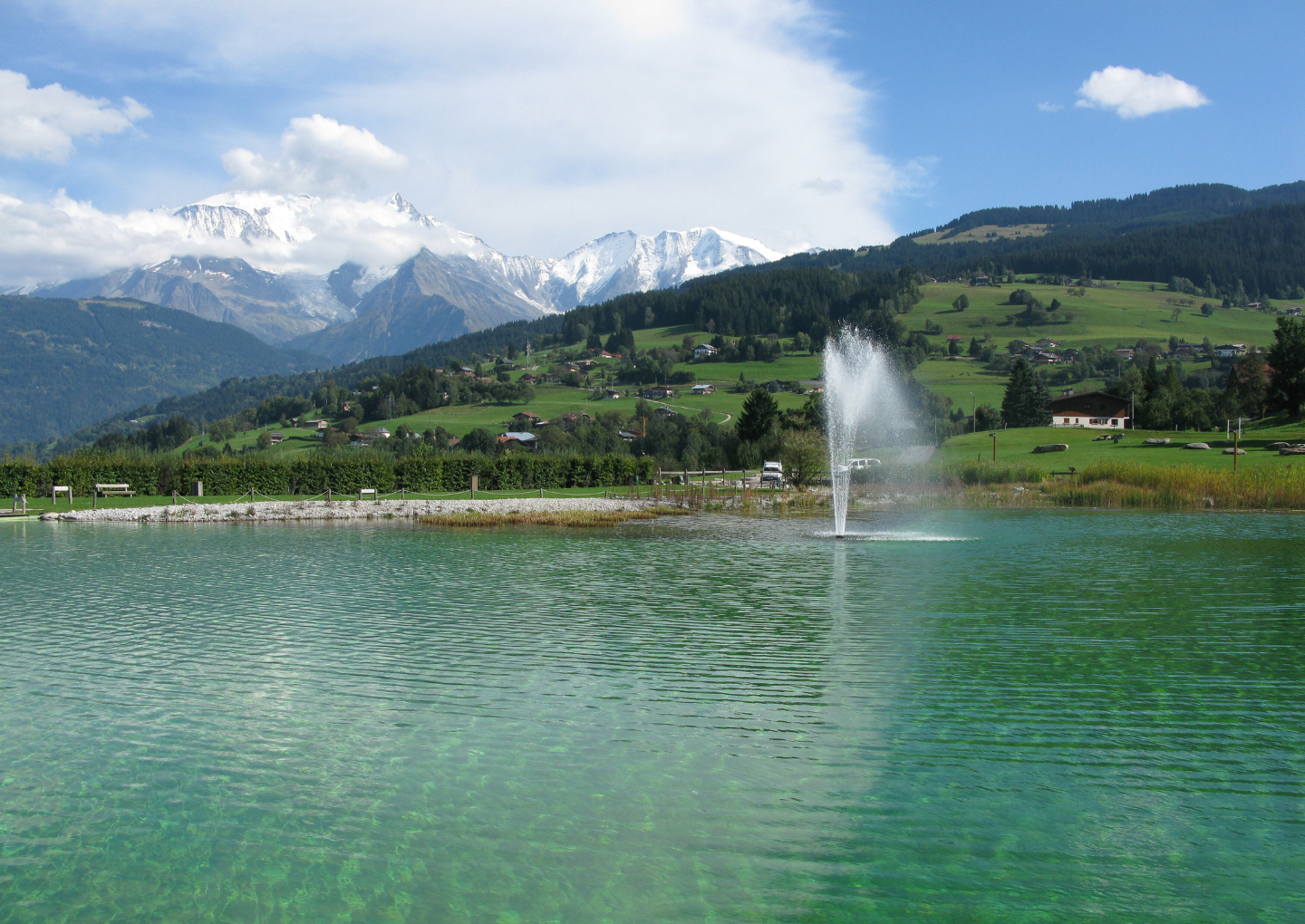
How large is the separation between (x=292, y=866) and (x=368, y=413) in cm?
14851

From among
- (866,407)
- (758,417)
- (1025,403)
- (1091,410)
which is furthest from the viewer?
(866,407)

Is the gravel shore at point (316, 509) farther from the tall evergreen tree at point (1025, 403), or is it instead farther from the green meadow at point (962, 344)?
the tall evergreen tree at point (1025, 403)

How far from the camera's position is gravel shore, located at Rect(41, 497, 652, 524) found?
43438mm

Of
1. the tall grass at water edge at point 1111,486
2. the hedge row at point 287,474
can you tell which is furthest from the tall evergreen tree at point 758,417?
the tall grass at water edge at point 1111,486

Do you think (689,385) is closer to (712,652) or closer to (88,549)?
(88,549)

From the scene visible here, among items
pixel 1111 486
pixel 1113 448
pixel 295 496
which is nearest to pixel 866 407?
pixel 1113 448

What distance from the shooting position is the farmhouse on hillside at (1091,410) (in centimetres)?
10019

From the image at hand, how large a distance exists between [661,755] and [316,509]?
40.7 metres

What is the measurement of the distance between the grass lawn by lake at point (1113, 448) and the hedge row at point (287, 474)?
1169 inches

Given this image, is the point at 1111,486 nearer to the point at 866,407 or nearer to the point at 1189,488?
the point at 1189,488

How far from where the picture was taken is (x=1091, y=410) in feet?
335

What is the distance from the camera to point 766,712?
10.6 m

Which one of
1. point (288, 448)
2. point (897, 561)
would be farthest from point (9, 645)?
point (288, 448)

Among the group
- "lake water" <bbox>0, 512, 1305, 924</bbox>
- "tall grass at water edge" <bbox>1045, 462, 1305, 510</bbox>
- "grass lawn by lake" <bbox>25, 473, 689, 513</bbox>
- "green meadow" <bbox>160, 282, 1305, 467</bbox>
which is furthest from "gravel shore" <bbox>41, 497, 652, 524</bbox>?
"green meadow" <bbox>160, 282, 1305, 467</bbox>
